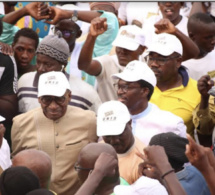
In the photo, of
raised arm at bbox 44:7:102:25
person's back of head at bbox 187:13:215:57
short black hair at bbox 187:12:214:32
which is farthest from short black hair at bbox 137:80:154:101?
raised arm at bbox 44:7:102:25

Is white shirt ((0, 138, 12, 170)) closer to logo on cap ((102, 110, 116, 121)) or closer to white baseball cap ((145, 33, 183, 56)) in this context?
logo on cap ((102, 110, 116, 121))

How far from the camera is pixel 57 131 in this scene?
6.71 m

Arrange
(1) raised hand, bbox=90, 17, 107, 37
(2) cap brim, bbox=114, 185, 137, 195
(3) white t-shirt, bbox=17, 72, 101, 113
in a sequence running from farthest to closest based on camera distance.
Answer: (1) raised hand, bbox=90, 17, 107, 37 < (3) white t-shirt, bbox=17, 72, 101, 113 < (2) cap brim, bbox=114, 185, 137, 195

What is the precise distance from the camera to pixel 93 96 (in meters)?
7.43

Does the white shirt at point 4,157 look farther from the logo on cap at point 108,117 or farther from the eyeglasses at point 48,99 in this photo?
the logo on cap at point 108,117

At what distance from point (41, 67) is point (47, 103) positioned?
731mm

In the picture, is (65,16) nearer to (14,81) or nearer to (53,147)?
(14,81)

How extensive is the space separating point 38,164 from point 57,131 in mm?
1124

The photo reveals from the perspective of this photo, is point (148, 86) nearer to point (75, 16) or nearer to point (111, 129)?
point (111, 129)

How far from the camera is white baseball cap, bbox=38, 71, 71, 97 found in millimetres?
6664

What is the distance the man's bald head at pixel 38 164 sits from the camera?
5578 mm

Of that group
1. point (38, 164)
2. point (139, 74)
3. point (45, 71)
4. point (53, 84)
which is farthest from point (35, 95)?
point (38, 164)

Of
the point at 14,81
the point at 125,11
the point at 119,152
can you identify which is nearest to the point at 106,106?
the point at 119,152

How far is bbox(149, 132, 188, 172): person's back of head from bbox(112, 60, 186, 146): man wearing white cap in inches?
35.7
